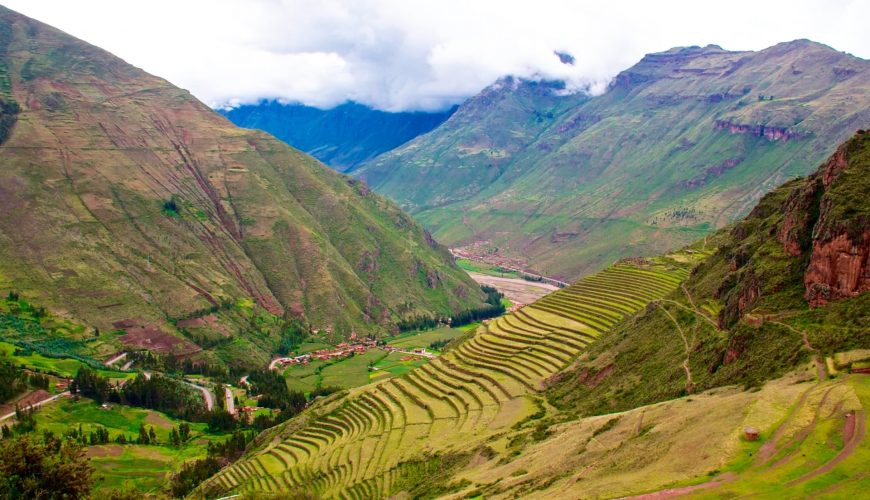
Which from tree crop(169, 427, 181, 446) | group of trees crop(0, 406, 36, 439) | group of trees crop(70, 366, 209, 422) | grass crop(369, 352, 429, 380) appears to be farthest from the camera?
grass crop(369, 352, 429, 380)

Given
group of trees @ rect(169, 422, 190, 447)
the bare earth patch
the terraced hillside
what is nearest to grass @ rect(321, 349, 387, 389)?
group of trees @ rect(169, 422, 190, 447)

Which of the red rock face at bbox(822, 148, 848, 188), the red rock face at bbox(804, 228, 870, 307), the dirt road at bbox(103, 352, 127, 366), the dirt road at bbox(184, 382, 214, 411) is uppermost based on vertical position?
the red rock face at bbox(822, 148, 848, 188)

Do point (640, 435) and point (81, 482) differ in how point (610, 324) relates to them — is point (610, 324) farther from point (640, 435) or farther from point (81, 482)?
point (81, 482)

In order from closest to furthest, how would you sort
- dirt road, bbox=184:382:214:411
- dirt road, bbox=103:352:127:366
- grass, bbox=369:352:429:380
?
dirt road, bbox=184:382:214:411 < dirt road, bbox=103:352:127:366 < grass, bbox=369:352:429:380

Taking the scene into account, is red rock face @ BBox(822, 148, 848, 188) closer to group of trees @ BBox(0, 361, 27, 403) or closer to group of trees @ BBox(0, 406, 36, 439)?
group of trees @ BBox(0, 406, 36, 439)

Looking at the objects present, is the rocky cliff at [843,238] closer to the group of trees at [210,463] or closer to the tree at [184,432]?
the group of trees at [210,463]

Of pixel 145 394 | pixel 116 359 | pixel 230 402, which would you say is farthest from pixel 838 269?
pixel 116 359

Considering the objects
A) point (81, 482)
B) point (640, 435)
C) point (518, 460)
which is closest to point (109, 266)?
point (81, 482)

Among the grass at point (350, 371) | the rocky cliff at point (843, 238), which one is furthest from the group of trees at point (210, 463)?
the rocky cliff at point (843, 238)
